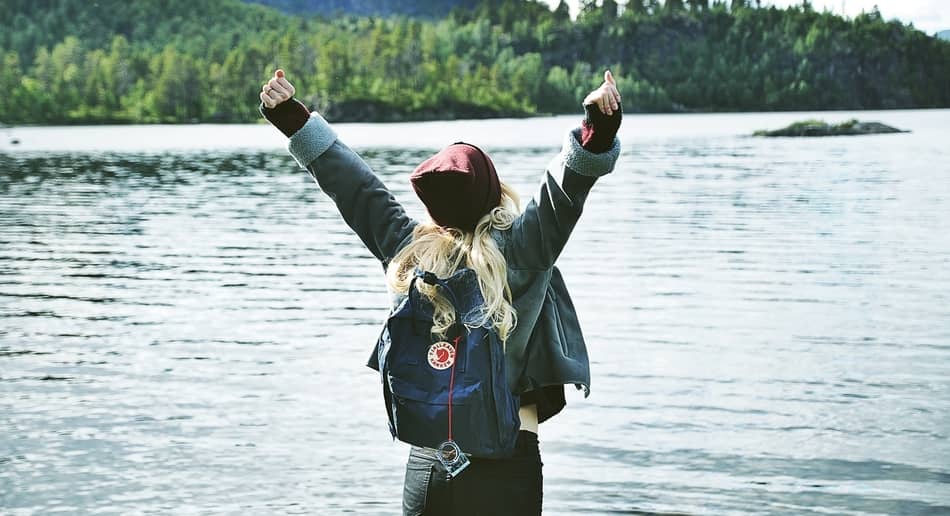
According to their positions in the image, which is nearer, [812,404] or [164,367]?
[812,404]

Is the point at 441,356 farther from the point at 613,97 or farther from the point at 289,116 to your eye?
the point at 289,116

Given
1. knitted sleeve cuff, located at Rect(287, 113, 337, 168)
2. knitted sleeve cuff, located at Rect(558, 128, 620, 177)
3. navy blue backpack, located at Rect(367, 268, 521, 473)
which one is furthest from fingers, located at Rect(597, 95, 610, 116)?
knitted sleeve cuff, located at Rect(287, 113, 337, 168)

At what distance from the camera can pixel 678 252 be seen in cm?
2334

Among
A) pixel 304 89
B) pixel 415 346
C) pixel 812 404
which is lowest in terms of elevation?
pixel 304 89

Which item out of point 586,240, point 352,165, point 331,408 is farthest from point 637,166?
point 352,165

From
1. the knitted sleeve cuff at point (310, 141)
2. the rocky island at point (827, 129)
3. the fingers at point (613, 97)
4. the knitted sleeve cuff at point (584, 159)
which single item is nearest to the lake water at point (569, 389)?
the knitted sleeve cuff at point (310, 141)

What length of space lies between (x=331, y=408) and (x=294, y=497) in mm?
2612

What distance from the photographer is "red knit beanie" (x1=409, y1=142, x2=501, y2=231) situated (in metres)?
3.43

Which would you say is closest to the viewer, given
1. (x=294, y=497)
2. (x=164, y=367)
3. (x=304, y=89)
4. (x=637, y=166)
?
(x=294, y=497)

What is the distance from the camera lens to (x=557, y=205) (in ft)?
11.2

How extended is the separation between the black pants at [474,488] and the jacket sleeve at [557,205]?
612 millimetres

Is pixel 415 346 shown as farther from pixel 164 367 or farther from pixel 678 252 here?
pixel 678 252

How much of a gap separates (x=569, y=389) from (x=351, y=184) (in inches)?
331

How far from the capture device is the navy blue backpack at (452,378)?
3.35 m
